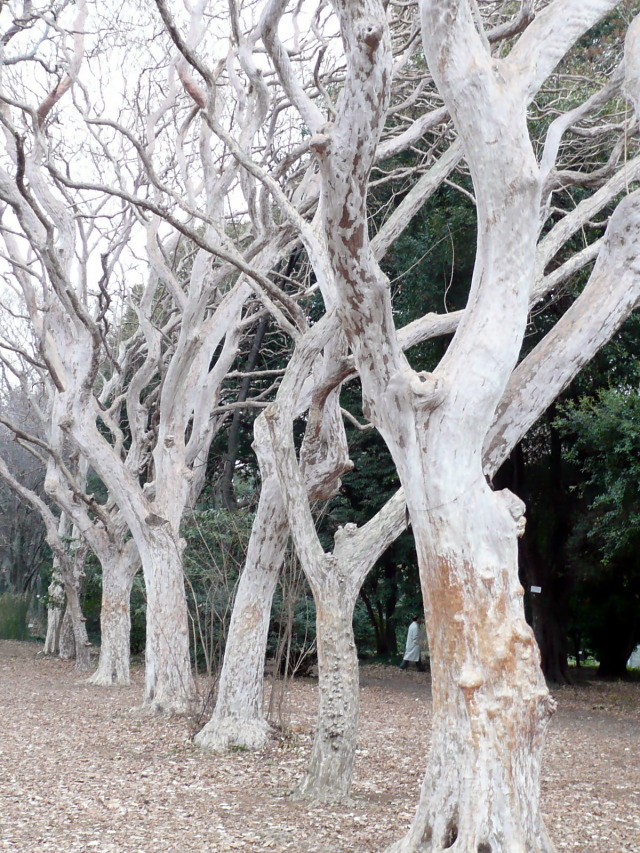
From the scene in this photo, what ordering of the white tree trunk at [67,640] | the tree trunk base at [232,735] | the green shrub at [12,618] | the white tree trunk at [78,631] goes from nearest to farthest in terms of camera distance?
1. the tree trunk base at [232,735]
2. the white tree trunk at [78,631]
3. the white tree trunk at [67,640]
4. the green shrub at [12,618]

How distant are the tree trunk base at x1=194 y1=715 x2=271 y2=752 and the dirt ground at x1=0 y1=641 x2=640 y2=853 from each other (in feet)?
0.48

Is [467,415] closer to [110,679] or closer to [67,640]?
[110,679]

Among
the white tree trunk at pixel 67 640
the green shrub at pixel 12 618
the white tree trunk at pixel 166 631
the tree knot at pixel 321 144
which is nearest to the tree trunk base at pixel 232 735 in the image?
the white tree trunk at pixel 166 631

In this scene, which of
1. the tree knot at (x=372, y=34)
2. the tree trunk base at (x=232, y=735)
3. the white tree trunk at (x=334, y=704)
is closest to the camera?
the tree knot at (x=372, y=34)

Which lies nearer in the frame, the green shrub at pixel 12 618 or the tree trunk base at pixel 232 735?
the tree trunk base at pixel 232 735

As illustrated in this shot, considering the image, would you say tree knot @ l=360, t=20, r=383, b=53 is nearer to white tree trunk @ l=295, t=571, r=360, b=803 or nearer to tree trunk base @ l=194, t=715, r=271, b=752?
white tree trunk @ l=295, t=571, r=360, b=803

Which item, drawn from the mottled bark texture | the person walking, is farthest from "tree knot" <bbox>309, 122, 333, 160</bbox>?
the person walking

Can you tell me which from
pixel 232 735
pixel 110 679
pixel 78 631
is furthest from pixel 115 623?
pixel 232 735

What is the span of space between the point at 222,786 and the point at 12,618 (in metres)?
20.0

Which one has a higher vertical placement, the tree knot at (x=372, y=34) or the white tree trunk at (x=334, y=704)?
the tree knot at (x=372, y=34)

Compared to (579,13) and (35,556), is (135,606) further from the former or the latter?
(579,13)

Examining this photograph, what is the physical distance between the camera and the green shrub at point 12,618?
79.3 ft

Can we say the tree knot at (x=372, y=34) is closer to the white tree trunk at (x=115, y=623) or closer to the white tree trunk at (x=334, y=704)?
the white tree trunk at (x=334, y=704)

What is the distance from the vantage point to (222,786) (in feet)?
20.2
